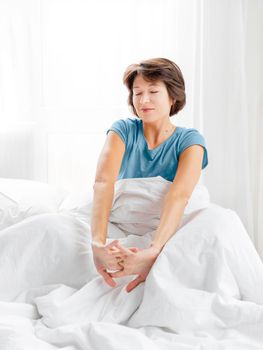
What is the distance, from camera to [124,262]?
1.76 m

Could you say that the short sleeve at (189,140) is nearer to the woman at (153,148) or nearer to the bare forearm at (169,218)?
the woman at (153,148)

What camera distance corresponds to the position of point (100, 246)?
1.80 meters

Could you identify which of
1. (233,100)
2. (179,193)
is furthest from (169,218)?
(233,100)

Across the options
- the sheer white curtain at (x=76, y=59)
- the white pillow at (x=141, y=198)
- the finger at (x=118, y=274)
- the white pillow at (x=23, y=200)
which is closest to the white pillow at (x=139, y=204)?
the white pillow at (x=141, y=198)

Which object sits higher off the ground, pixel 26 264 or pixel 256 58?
pixel 256 58

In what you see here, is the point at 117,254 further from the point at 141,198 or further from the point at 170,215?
the point at 141,198

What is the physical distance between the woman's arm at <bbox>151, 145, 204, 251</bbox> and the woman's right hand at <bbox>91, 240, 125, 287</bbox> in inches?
4.7

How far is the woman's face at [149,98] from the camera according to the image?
216 centimetres

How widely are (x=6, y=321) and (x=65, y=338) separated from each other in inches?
7.0

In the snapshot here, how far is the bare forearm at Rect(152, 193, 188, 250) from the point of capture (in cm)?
185

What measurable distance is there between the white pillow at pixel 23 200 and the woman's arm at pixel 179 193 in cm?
74

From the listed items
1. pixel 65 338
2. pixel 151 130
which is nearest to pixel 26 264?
pixel 65 338

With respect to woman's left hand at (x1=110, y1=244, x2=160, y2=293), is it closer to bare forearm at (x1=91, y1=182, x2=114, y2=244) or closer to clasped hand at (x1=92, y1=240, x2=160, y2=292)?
clasped hand at (x1=92, y1=240, x2=160, y2=292)

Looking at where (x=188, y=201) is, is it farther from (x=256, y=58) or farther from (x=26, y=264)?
(x=256, y=58)
